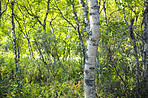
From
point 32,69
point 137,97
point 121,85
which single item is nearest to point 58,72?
point 32,69

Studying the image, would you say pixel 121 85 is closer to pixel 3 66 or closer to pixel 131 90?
pixel 131 90

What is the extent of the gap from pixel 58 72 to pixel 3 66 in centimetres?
252

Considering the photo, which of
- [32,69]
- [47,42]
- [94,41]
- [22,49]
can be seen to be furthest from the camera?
[22,49]

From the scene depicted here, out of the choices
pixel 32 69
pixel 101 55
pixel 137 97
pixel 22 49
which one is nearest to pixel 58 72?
pixel 32 69

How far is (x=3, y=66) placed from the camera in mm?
5426

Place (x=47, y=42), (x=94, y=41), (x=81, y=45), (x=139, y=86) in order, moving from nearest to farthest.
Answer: (x=94, y=41) → (x=139, y=86) → (x=47, y=42) → (x=81, y=45)

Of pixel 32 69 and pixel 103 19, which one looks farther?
pixel 103 19

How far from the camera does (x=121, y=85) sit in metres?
3.54

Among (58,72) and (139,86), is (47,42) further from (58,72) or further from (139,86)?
(139,86)

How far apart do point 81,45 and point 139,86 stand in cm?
202

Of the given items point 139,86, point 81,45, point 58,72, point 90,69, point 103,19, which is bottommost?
point 139,86

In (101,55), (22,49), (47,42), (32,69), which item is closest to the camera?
(101,55)

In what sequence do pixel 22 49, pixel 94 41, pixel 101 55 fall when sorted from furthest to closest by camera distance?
pixel 22 49 → pixel 101 55 → pixel 94 41

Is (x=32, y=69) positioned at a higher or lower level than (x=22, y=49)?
lower
